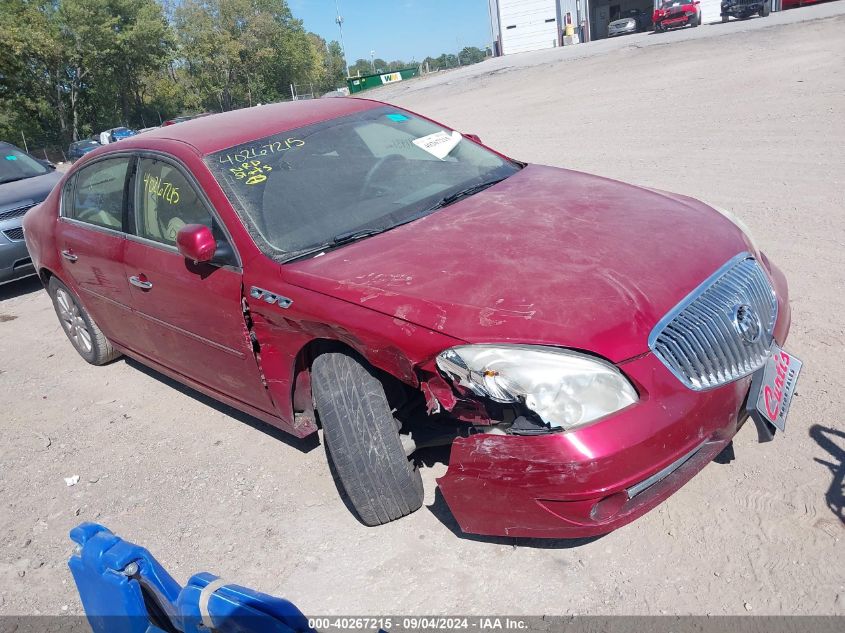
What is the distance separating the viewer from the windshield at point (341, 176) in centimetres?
330

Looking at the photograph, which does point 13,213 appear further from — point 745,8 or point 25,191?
point 745,8

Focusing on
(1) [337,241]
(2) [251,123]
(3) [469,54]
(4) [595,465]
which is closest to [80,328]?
(2) [251,123]

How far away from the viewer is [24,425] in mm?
4602

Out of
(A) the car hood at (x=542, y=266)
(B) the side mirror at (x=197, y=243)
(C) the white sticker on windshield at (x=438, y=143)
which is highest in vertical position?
(C) the white sticker on windshield at (x=438, y=143)

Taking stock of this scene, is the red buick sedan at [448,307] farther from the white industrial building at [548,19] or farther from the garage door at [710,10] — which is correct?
the white industrial building at [548,19]

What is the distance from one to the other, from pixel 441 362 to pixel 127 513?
2024mm

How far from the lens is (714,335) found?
8.27 feet

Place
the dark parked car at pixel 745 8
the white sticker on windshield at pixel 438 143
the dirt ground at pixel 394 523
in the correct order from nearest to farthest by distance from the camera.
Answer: the dirt ground at pixel 394 523
the white sticker on windshield at pixel 438 143
the dark parked car at pixel 745 8

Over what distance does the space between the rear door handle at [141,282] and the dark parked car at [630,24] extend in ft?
134

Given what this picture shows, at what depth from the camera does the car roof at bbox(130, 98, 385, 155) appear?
3732 mm

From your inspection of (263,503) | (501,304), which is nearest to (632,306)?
(501,304)

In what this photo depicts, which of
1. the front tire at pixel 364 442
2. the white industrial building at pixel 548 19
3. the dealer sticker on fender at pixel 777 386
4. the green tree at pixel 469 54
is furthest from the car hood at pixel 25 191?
the green tree at pixel 469 54

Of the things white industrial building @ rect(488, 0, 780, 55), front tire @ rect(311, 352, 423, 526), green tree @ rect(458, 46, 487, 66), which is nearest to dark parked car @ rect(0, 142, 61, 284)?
front tire @ rect(311, 352, 423, 526)

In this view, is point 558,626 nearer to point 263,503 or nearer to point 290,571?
point 290,571
